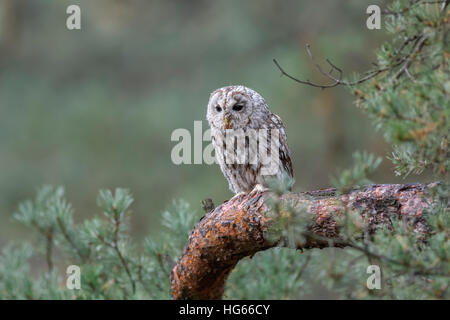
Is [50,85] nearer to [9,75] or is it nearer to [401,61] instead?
[9,75]

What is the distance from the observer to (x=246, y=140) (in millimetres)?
2771

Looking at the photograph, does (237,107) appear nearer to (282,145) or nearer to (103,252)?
(282,145)

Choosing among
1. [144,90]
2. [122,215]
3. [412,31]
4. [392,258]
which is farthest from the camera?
[144,90]

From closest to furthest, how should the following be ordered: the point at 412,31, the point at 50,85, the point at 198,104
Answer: the point at 412,31 < the point at 198,104 < the point at 50,85

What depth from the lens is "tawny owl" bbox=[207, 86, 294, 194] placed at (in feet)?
9.01

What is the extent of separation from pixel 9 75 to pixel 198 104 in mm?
2303

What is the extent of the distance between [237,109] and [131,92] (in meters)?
3.66

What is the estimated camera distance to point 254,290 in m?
2.34

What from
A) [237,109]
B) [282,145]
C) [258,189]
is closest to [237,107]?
[237,109]

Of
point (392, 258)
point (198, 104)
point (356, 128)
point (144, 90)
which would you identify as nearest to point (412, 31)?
point (392, 258)

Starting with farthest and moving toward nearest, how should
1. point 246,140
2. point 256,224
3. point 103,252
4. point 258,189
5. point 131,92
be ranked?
point 131,92 < point 246,140 < point 258,189 < point 103,252 < point 256,224

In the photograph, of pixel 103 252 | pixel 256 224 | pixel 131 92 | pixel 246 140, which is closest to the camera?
pixel 256 224

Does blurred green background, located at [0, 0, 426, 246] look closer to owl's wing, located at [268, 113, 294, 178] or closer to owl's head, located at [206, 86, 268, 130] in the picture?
owl's wing, located at [268, 113, 294, 178]

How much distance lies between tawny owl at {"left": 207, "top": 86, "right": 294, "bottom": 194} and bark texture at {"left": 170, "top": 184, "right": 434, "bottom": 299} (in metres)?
0.78
